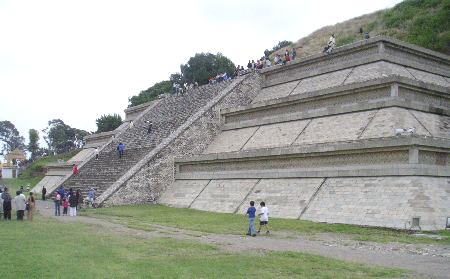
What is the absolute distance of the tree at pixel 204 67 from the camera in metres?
50.1

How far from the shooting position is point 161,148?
2281 cm

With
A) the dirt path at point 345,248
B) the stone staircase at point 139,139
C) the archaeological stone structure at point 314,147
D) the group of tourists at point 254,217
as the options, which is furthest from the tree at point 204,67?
the dirt path at point 345,248

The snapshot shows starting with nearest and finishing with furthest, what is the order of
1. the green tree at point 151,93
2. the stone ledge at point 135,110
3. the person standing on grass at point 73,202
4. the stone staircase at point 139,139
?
the person standing on grass at point 73,202
the stone staircase at point 139,139
the stone ledge at point 135,110
the green tree at point 151,93

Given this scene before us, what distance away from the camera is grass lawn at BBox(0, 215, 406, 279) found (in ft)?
24.2

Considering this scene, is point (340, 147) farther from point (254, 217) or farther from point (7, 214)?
point (7, 214)

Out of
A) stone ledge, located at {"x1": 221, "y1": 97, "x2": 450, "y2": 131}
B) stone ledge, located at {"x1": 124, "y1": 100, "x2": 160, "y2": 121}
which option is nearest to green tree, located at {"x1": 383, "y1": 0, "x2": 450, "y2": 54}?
stone ledge, located at {"x1": 221, "y1": 97, "x2": 450, "y2": 131}

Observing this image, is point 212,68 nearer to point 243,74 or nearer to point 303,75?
point 243,74

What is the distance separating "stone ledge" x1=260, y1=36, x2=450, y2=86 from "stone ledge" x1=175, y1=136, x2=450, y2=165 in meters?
6.81

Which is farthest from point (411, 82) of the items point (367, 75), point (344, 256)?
point (344, 256)

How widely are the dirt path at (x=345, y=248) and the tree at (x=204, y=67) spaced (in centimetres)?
3733

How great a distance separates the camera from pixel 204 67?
5081 centimetres

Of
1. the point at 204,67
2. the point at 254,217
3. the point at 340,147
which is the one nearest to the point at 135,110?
the point at 204,67

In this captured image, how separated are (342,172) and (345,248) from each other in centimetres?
552

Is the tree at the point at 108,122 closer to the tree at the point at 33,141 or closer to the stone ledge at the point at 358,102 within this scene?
the tree at the point at 33,141
